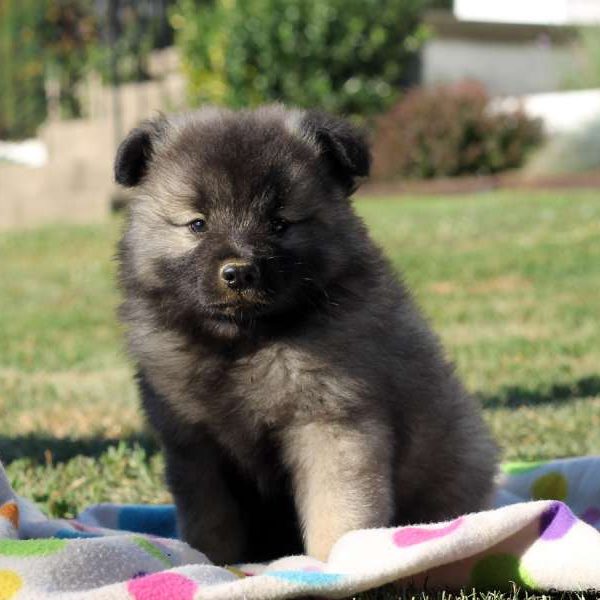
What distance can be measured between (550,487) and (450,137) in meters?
11.8

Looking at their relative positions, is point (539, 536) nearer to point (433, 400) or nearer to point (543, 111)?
point (433, 400)

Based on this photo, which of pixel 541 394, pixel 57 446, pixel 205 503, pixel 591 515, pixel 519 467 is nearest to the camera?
pixel 205 503

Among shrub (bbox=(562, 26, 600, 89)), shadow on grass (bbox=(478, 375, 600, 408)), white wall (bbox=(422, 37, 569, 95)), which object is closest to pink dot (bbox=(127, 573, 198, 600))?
shadow on grass (bbox=(478, 375, 600, 408))

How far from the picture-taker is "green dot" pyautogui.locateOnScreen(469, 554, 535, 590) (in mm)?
2660

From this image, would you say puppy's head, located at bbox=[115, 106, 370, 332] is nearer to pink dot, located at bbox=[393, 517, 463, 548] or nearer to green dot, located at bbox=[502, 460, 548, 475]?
pink dot, located at bbox=[393, 517, 463, 548]

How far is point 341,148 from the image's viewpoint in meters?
2.98

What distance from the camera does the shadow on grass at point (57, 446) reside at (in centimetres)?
446

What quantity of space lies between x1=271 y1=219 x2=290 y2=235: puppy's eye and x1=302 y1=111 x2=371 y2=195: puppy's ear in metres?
0.29

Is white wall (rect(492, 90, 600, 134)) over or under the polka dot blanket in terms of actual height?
over

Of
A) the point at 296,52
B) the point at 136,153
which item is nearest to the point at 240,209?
the point at 136,153

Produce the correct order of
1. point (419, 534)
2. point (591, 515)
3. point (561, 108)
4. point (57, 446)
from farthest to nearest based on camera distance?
point (561, 108) < point (57, 446) < point (591, 515) < point (419, 534)

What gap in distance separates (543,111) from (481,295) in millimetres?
8536

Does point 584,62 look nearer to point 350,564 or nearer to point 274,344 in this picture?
point 274,344

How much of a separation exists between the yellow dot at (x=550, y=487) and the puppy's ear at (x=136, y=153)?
5.69 ft
